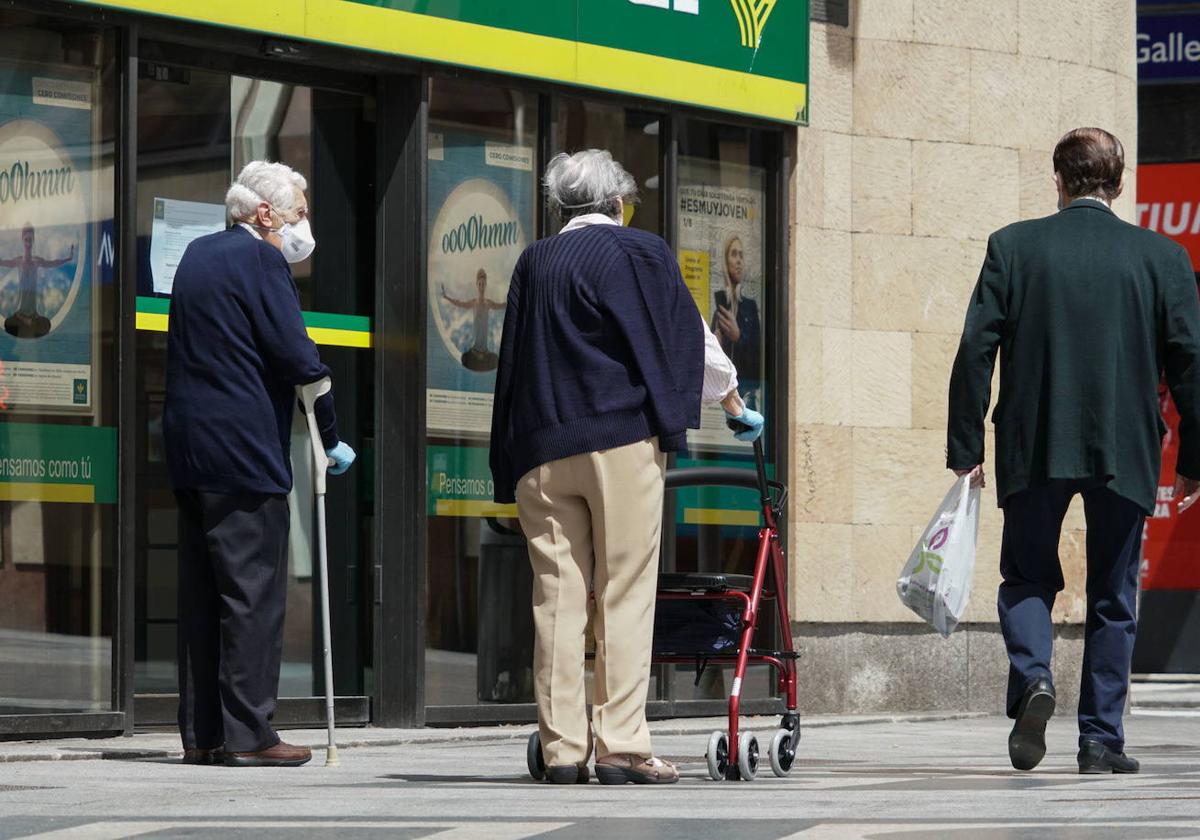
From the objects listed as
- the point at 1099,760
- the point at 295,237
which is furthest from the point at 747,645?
the point at 295,237

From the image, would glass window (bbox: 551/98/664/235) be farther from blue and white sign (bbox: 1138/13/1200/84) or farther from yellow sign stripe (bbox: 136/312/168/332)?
blue and white sign (bbox: 1138/13/1200/84)

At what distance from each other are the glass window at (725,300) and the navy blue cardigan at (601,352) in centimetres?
448

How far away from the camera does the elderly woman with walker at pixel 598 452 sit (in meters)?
6.45

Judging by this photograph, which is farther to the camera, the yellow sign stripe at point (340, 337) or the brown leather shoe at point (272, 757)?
the yellow sign stripe at point (340, 337)

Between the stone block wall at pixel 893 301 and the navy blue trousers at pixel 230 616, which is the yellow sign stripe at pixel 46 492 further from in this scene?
the stone block wall at pixel 893 301

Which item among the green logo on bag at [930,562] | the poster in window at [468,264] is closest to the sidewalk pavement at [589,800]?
the green logo on bag at [930,562]

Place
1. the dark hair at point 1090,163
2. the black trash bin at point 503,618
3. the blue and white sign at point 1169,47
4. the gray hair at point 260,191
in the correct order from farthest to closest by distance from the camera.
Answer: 1. the blue and white sign at point 1169,47
2. the black trash bin at point 503,618
3. the gray hair at point 260,191
4. the dark hair at point 1090,163

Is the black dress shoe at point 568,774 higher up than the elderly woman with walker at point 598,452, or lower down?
lower down

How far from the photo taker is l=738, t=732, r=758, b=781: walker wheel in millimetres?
6672

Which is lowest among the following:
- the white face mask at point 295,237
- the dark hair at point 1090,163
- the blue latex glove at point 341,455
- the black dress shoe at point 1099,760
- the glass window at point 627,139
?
the black dress shoe at point 1099,760

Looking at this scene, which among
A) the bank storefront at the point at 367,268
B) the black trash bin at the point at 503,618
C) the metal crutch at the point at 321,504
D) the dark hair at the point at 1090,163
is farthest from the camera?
the black trash bin at the point at 503,618

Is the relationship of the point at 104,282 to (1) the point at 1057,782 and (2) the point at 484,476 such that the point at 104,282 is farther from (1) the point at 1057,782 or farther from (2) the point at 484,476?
(1) the point at 1057,782

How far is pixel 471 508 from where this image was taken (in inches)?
404

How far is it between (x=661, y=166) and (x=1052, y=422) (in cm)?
440
